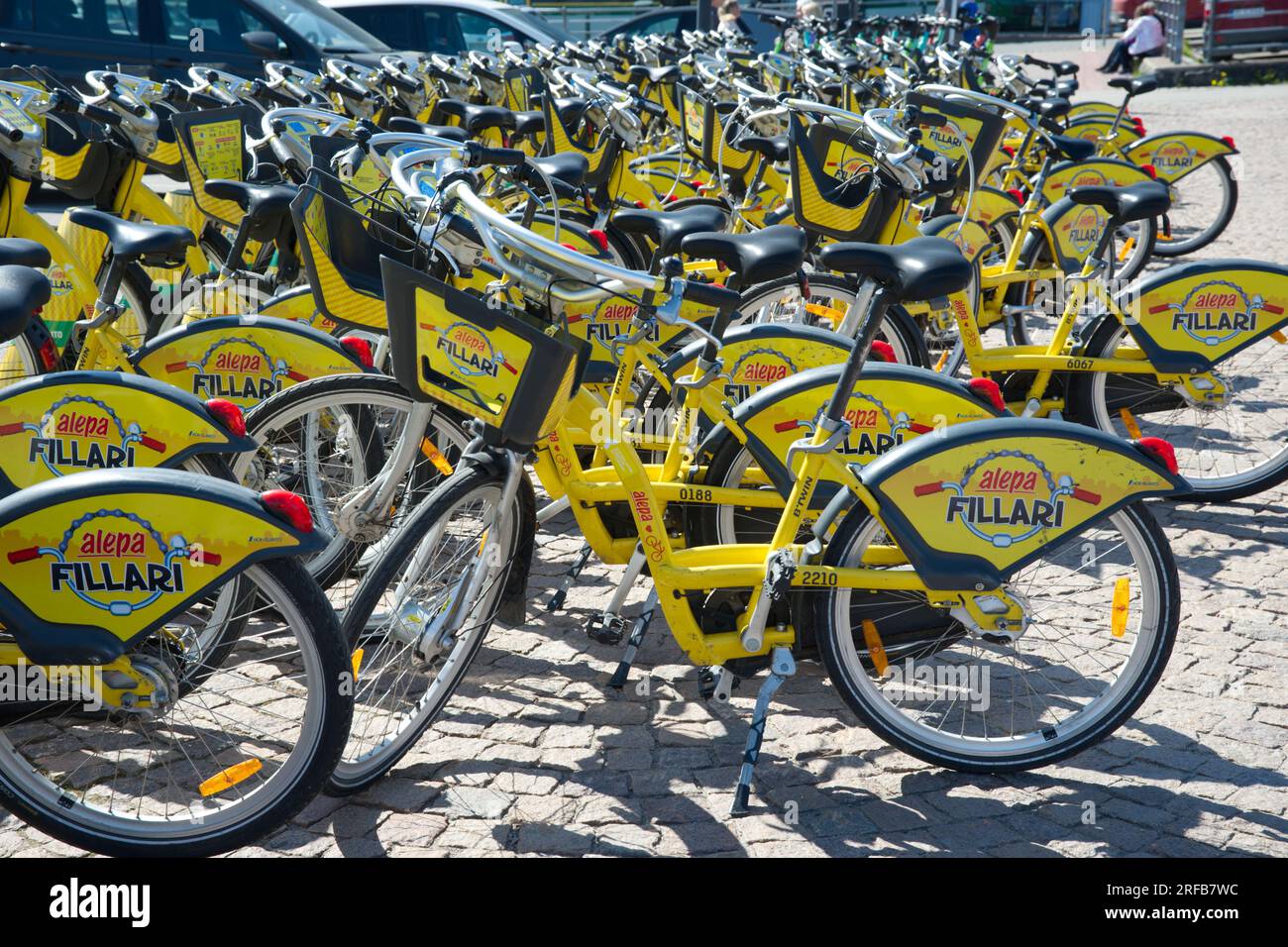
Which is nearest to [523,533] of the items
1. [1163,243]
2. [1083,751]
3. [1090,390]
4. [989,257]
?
[1083,751]

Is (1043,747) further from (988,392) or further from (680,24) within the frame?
(680,24)

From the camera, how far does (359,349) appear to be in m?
4.05

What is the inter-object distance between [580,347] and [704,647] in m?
0.85

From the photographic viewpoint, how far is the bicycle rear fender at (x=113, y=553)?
2.63 m

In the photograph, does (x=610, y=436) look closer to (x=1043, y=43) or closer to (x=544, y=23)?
(x=544, y=23)

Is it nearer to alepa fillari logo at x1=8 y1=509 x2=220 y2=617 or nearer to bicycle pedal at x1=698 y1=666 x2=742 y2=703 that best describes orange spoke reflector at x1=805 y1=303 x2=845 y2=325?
bicycle pedal at x1=698 y1=666 x2=742 y2=703

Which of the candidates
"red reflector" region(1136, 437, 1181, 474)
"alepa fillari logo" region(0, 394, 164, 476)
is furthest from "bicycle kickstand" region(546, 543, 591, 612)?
"red reflector" region(1136, 437, 1181, 474)

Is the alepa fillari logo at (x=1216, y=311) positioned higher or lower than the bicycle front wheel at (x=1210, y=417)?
higher

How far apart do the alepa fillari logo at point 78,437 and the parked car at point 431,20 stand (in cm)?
1005

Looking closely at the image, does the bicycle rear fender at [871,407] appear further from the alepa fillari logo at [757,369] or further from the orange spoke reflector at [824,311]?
the orange spoke reflector at [824,311]

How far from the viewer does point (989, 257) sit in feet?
22.7

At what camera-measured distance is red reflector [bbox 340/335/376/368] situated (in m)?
4.04

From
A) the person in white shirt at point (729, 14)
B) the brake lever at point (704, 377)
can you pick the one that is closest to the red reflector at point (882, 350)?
the brake lever at point (704, 377)
